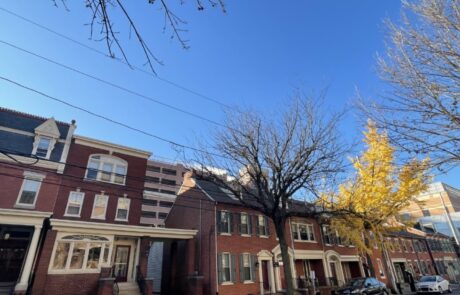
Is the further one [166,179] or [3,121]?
[166,179]

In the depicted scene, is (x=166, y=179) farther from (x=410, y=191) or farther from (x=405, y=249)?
(x=410, y=191)

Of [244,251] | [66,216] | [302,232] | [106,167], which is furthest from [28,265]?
[302,232]

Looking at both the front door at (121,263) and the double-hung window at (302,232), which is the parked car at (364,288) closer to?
the double-hung window at (302,232)

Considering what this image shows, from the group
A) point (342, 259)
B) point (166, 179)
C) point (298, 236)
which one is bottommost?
point (342, 259)

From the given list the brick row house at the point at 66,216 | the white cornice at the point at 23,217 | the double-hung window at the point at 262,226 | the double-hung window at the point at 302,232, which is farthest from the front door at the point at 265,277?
the white cornice at the point at 23,217

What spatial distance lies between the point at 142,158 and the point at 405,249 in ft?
125

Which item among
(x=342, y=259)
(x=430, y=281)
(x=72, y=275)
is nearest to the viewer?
(x=72, y=275)

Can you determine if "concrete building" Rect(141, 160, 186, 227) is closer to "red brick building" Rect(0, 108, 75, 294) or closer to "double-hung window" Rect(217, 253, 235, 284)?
"double-hung window" Rect(217, 253, 235, 284)

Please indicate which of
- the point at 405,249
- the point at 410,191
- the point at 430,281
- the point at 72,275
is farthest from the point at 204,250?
the point at 405,249

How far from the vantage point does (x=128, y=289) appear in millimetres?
17312

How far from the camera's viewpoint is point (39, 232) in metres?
→ 16.2

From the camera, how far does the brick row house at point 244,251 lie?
67.1 ft

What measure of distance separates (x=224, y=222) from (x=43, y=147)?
46.1ft

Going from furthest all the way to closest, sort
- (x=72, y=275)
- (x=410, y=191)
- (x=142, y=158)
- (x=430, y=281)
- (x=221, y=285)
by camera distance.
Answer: (x=430, y=281)
(x=142, y=158)
(x=410, y=191)
(x=221, y=285)
(x=72, y=275)
